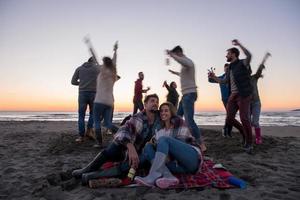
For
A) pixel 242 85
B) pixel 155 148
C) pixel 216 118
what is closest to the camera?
pixel 155 148

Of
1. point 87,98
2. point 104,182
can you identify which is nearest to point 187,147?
point 104,182

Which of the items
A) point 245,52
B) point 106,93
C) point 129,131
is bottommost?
point 129,131

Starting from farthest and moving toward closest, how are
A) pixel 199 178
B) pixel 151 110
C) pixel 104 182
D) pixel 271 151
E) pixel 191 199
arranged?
1. pixel 271 151
2. pixel 151 110
3. pixel 199 178
4. pixel 104 182
5. pixel 191 199

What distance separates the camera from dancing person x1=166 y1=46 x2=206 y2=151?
5059 mm

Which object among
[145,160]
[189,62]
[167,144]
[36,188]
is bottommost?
[36,188]

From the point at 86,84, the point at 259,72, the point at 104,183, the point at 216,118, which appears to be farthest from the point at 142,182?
the point at 216,118

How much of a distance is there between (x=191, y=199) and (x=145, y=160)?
2.81ft

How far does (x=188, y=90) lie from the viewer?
16.9ft

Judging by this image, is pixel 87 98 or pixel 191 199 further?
pixel 87 98

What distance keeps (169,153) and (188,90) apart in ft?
6.61

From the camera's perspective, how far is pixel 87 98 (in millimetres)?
6117

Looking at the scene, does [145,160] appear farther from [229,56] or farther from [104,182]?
[229,56]

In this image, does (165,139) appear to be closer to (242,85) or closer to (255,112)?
(242,85)

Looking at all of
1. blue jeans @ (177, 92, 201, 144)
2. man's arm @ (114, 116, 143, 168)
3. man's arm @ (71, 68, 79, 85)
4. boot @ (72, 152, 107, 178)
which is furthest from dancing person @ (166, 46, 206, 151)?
man's arm @ (71, 68, 79, 85)
